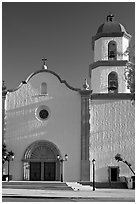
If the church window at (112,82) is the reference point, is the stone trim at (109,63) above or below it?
above

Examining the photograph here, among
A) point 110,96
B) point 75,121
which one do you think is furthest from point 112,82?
point 75,121

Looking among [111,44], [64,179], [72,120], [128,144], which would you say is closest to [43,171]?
[64,179]

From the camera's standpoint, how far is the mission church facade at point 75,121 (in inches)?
1117

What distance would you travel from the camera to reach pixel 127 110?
28766 mm

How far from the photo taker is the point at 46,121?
2880cm

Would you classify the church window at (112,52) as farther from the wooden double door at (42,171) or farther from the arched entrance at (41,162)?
the wooden double door at (42,171)

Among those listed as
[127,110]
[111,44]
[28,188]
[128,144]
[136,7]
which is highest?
[111,44]

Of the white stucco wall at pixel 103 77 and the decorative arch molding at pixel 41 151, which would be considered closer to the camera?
the decorative arch molding at pixel 41 151

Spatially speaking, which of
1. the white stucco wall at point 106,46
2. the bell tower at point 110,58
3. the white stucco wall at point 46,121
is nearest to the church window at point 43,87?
the white stucco wall at point 46,121

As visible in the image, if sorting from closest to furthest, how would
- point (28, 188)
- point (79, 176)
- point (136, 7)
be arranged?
point (136, 7)
point (28, 188)
point (79, 176)

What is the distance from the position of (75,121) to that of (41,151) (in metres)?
2.93

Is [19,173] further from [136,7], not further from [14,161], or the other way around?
[136,7]

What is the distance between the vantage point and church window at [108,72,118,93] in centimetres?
2905

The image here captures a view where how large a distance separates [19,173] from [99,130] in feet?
18.8
